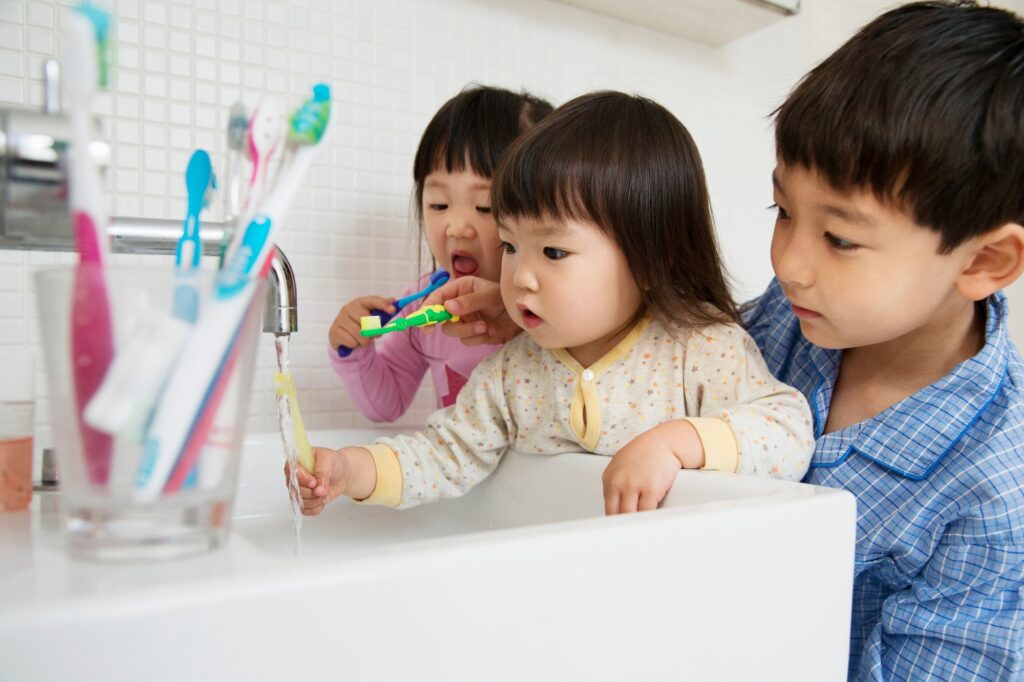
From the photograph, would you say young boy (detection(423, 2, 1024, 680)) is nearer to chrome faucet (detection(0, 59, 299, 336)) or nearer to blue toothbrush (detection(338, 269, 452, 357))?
blue toothbrush (detection(338, 269, 452, 357))

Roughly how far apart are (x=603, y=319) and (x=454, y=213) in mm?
286

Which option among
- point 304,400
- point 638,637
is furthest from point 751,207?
point 638,637

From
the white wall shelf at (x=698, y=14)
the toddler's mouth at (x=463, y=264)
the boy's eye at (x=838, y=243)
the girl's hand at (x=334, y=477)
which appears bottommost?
the girl's hand at (x=334, y=477)

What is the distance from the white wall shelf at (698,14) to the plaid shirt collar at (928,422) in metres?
0.79

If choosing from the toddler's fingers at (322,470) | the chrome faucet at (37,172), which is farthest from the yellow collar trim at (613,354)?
the chrome faucet at (37,172)

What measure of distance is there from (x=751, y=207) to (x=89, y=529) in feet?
4.92

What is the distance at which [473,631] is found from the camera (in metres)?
0.41

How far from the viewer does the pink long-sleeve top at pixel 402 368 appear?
41.9 inches

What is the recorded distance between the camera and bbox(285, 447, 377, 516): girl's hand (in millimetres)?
712

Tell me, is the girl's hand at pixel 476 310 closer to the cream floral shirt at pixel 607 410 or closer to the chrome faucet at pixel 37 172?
the cream floral shirt at pixel 607 410

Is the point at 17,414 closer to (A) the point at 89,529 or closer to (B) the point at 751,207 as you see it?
(A) the point at 89,529

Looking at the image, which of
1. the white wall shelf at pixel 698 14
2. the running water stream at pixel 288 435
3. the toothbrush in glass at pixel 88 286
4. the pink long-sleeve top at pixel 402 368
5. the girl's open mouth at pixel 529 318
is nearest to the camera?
the toothbrush in glass at pixel 88 286

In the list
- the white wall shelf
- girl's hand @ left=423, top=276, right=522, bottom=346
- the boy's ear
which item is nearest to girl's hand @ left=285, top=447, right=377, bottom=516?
girl's hand @ left=423, top=276, right=522, bottom=346

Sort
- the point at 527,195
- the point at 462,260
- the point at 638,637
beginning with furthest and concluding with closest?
the point at 462,260, the point at 527,195, the point at 638,637
